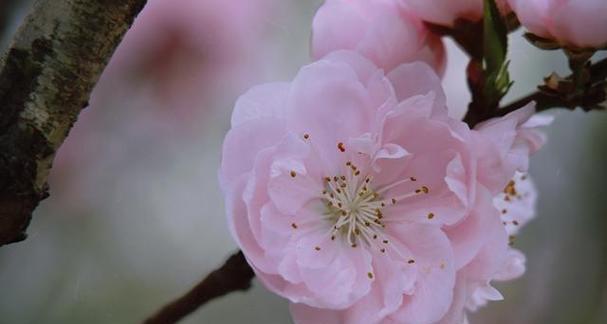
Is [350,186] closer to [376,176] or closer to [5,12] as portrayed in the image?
[376,176]

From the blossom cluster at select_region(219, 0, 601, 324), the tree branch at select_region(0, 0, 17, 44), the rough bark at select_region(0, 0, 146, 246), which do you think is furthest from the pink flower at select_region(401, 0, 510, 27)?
the tree branch at select_region(0, 0, 17, 44)

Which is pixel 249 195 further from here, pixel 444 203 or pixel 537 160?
pixel 537 160

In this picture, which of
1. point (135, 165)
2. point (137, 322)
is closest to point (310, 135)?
point (137, 322)

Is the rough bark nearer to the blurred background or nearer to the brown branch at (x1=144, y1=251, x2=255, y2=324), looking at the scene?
the brown branch at (x1=144, y1=251, x2=255, y2=324)

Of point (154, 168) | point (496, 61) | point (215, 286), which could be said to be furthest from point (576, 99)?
point (154, 168)

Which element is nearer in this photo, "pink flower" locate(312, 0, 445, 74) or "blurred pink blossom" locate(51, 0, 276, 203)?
→ "pink flower" locate(312, 0, 445, 74)

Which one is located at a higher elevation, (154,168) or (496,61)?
(496,61)
